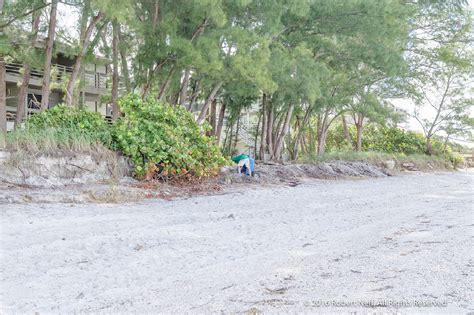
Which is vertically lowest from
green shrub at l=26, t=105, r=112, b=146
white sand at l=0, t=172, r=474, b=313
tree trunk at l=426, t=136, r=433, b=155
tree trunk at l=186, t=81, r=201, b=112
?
white sand at l=0, t=172, r=474, b=313

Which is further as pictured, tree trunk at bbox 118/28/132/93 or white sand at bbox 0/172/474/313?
tree trunk at bbox 118/28/132/93

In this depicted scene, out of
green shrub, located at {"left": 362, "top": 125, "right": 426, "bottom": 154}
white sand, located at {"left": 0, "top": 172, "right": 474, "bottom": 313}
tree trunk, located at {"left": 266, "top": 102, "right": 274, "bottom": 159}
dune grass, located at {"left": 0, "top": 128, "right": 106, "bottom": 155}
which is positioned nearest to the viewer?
white sand, located at {"left": 0, "top": 172, "right": 474, "bottom": 313}

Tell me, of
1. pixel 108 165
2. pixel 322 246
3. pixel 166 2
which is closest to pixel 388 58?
pixel 166 2

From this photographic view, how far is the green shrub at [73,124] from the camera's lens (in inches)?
285

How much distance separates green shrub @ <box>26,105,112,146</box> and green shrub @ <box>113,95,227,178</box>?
27 centimetres

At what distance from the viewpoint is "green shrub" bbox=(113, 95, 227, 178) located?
24.4 ft

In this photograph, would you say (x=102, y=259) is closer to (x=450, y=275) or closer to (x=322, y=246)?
(x=322, y=246)

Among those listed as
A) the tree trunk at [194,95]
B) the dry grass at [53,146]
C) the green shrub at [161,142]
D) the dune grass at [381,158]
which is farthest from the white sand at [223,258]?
the dune grass at [381,158]

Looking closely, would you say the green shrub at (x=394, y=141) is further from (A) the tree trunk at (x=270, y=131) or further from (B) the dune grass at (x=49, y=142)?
(B) the dune grass at (x=49, y=142)

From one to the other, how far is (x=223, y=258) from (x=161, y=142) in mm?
4400

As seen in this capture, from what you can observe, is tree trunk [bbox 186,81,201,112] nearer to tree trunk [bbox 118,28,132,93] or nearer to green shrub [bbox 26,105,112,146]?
tree trunk [bbox 118,28,132,93]

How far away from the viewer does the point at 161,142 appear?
7.50 m

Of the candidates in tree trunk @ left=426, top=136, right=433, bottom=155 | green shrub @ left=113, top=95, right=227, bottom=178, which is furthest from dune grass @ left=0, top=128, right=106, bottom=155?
tree trunk @ left=426, top=136, right=433, bottom=155

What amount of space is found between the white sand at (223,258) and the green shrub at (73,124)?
89.3 inches
